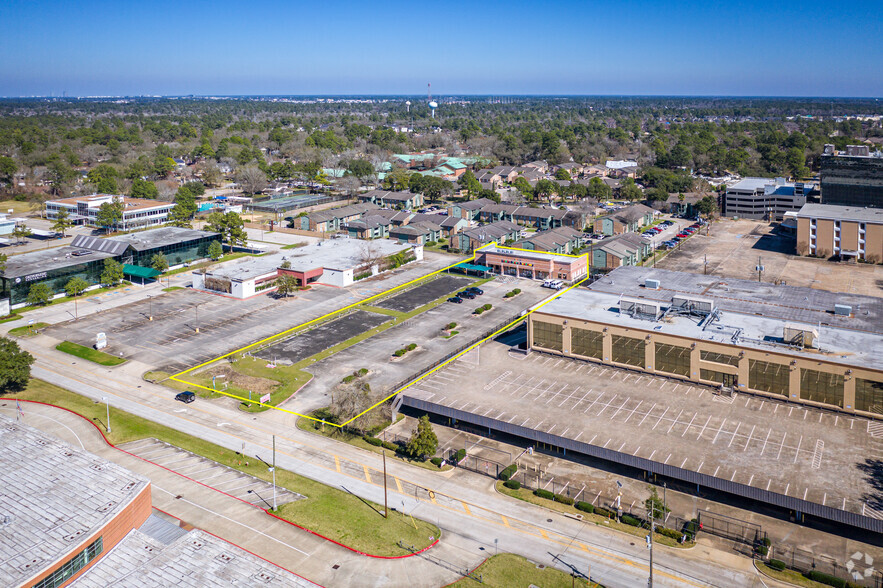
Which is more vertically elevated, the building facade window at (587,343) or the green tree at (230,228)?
the green tree at (230,228)

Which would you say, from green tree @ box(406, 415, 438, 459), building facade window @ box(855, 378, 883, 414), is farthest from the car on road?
building facade window @ box(855, 378, 883, 414)

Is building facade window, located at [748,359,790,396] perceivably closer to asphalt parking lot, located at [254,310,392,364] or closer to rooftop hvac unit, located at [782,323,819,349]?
rooftop hvac unit, located at [782,323,819,349]

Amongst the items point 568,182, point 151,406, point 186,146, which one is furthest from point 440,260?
point 186,146

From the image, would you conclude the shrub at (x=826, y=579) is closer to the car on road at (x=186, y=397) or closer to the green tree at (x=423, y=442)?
the green tree at (x=423, y=442)

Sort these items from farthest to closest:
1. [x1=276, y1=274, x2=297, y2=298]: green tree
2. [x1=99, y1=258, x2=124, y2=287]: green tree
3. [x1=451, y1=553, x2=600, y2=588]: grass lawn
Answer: [x1=99, y1=258, x2=124, y2=287]: green tree < [x1=276, y1=274, x2=297, y2=298]: green tree < [x1=451, y1=553, x2=600, y2=588]: grass lawn

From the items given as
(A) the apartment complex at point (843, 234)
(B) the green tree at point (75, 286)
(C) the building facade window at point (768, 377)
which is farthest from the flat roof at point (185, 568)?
(A) the apartment complex at point (843, 234)

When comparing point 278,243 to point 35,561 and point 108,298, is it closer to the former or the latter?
point 108,298
